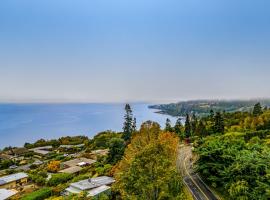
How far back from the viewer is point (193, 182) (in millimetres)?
32344

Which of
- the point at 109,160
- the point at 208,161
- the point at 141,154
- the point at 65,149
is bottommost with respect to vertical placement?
the point at 65,149

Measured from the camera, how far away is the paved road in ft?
93.8

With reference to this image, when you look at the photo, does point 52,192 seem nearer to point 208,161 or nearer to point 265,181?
point 208,161

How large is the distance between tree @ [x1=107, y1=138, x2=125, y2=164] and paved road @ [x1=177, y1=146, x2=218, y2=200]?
31.1 feet

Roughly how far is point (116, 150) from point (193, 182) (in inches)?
544

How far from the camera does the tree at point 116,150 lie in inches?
1590

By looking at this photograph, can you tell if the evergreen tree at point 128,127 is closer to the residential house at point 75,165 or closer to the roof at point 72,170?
the residential house at point 75,165

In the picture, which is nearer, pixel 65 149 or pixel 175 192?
pixel 175 192

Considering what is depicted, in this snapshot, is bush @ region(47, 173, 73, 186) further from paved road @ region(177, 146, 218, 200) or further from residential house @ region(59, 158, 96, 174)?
paved road @ region(177, 146, 218, 200)

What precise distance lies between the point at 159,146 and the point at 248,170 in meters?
12.9

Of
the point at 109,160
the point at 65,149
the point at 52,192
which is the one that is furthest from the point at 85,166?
the point at 65,149

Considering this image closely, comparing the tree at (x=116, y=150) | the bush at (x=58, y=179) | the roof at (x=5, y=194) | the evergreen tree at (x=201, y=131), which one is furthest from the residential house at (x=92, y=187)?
the evergreen tree at (x=201, y=131)

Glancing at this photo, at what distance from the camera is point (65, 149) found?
70.8m

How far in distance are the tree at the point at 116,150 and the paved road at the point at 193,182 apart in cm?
948
